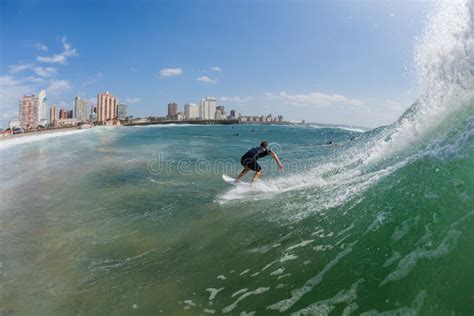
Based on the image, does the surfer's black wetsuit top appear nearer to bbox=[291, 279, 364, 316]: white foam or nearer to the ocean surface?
the ocean surface

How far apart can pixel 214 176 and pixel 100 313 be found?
1122cm

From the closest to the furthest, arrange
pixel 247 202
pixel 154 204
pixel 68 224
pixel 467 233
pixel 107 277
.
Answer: pixel 467 233, pixel 107 277, pixel 68 224, pixel 247 202, pixel 154 204

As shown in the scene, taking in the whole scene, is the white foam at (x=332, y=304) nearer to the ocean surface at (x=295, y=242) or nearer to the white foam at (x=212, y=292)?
the ocean surface at (x=295, y=242)

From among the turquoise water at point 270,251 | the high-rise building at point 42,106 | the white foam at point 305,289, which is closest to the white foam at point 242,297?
the turquoise water at point 270,251

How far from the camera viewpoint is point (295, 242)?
6574 millimetres

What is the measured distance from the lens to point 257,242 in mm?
7012

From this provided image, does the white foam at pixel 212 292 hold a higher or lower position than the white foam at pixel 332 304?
lower

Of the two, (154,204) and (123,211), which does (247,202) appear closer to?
(154,204)

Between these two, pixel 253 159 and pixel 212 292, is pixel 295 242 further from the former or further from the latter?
pixel 253 159

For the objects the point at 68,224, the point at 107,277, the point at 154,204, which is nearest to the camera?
the point at 107,277

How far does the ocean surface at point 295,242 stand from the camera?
4.70m

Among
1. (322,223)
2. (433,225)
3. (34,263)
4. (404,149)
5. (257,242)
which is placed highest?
(404,149)

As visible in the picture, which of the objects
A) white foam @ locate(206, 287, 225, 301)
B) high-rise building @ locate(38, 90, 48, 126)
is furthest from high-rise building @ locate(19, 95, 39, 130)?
white foam @ locate(206, 287, 225, 301)

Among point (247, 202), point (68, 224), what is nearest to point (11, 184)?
point (68, 224)
